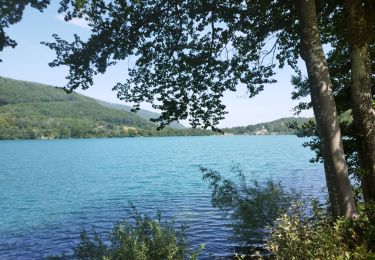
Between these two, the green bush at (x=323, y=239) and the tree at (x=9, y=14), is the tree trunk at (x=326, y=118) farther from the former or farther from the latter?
the tree at (x=9, y=14)

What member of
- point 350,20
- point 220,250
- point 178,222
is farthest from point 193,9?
point 178,222

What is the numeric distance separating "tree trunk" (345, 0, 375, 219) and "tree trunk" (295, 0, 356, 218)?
1.41 meters

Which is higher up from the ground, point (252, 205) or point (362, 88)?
point (362, 88)

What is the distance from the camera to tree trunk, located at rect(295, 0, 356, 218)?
9.20m

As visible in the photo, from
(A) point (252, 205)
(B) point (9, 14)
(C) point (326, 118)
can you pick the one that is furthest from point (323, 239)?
(A) point (252, 205)

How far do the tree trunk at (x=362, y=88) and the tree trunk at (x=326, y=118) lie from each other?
1.41 metres

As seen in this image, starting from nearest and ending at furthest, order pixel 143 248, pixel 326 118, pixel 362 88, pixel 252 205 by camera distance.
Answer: pixel 326 118
pixel 143 248
pixel 362 88
pixel 252 205

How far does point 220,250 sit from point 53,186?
48.2 metres

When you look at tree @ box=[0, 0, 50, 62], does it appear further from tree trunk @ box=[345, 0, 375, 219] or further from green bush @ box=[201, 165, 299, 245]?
green bush @ box=[201, 165, 299, 245]

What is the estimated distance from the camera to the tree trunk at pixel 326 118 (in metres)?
9.20

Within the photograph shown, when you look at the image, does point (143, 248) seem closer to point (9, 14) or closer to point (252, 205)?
point (9, 14)

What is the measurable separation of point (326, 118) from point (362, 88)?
188cm

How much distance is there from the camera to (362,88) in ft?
34.2

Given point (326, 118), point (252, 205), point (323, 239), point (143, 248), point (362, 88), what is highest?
point (362, 88)
